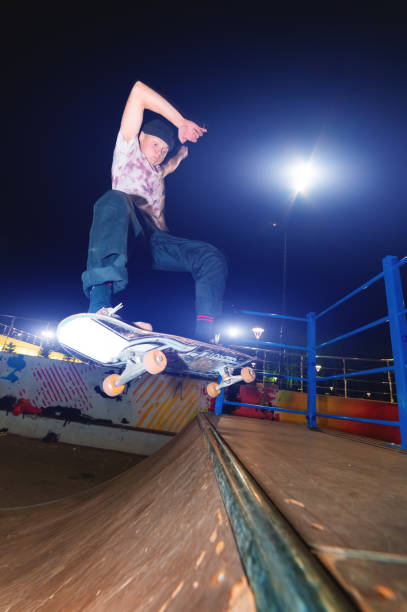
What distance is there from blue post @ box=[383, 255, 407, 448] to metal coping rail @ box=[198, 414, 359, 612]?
1935 mm

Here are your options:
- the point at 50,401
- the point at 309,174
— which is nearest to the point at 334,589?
the point at 50,401

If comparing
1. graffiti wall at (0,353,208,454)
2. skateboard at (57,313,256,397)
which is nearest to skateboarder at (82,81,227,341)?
skateboard at (57,313,256,397)

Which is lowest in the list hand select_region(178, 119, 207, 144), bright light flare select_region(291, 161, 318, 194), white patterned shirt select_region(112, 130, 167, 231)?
white patterned shirt select_region(112, 130, 167, 231)

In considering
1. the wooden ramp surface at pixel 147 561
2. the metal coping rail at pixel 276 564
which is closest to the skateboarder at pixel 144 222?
the wooden ramp surface at pixel 147 561

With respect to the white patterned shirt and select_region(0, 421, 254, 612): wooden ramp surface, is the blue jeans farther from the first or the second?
select_region(0, 421, 254, 612): wooden ramp surface

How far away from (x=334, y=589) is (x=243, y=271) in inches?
522

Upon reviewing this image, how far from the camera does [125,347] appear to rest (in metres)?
1.84

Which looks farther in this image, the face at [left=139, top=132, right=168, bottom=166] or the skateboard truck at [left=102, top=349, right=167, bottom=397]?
the face at [left=139, top=132, right=168, bottom=166]

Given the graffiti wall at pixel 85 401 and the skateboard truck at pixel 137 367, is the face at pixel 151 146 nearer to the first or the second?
the skateboard truck at pixel 137 367

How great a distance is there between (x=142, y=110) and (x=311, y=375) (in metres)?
3.55

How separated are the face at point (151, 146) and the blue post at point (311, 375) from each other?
2859mm

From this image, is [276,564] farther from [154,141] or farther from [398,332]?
[154,141]

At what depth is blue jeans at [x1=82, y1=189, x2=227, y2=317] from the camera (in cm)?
189

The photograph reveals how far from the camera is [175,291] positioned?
22.0 ft
